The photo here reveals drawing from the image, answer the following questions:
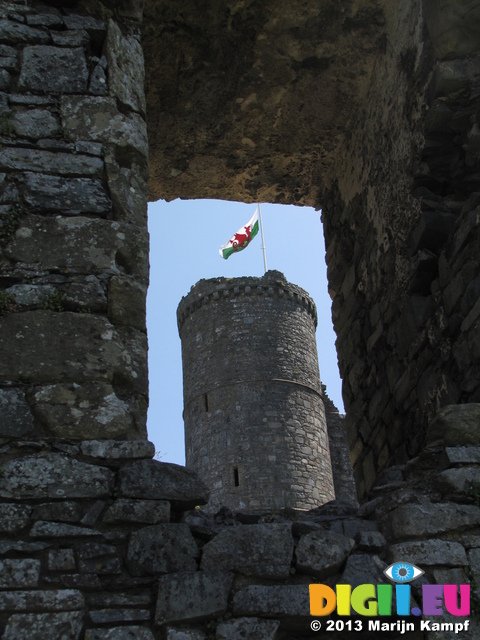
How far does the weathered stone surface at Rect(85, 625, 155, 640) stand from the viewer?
2.26 m

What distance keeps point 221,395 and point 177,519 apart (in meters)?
17.8

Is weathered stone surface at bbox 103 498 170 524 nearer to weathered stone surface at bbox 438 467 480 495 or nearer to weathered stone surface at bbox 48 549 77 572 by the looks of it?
weathered stone surface at bbox 48 549 77 572

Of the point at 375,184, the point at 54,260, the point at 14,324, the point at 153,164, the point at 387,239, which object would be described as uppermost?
the point at 153,164

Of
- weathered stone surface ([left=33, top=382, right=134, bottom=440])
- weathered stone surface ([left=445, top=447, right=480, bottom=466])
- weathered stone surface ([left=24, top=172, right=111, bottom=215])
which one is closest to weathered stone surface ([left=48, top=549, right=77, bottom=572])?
weathered stone surface ([left=33, top=382, right=134, bottom=440])

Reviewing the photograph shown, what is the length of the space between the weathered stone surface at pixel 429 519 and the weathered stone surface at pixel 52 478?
103 cm

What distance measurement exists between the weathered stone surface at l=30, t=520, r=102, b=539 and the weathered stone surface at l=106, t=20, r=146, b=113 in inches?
72.7

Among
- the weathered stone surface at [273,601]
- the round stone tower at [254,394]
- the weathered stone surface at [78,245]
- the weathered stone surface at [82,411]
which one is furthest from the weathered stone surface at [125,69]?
the round stone tower at [254,394]

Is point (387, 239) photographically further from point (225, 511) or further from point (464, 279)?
point (225, 511)

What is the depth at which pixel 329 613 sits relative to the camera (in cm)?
245

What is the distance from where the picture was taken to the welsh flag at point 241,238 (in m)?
23.4

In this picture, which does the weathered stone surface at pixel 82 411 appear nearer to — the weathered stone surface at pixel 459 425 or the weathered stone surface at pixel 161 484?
the weathered stone surface at pixel 161 484

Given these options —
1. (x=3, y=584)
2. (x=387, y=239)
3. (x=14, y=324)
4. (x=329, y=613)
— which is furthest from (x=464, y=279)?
(x=3, y=584)

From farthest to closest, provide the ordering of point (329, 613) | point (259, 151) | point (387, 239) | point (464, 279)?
point (259, 151) → point (387, 239) → point (464, 279) → point (329, 613)

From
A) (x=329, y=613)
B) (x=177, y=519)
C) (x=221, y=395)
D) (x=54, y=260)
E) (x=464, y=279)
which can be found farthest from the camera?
(x=221, y=395)
